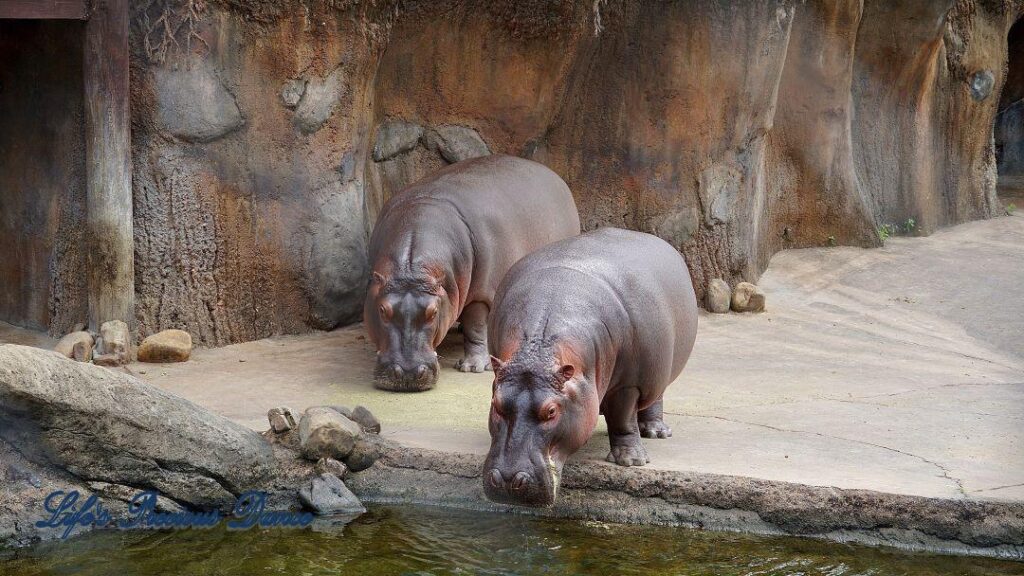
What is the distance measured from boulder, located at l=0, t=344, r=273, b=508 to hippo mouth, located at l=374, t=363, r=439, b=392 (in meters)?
1.65

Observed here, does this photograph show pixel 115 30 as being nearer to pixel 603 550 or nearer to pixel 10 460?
pixel 10 460

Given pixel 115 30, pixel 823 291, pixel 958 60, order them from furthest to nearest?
pixel 958 60 → pixel 823 291 → pixel 115 30

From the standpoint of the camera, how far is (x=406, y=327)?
24.5 ft

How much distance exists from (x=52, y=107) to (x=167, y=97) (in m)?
0.82

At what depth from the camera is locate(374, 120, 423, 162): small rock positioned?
941 centimetres

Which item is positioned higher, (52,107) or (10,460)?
(52,107)

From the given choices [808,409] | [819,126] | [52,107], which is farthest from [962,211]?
[52,107]

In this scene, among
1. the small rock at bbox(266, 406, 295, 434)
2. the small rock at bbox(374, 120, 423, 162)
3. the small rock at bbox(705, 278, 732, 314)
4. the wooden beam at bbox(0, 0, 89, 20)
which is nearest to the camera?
the small rock at bbox(266, 406, 295, 434)

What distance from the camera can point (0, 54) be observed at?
331 inches

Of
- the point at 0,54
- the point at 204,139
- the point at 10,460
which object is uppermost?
the point at 0,54

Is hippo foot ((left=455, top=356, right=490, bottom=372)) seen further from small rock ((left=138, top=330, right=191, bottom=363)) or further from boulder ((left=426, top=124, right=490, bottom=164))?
boulder ((left=426, top=124, right=490, bottom=164))

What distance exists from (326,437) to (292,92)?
337 centimetres

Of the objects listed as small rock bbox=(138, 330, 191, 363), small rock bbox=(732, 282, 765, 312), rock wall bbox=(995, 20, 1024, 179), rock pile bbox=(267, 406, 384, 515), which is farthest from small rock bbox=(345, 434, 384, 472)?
rock wall bbox=(995, 20, 1024, 179)

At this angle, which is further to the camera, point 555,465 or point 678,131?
point 678,131
